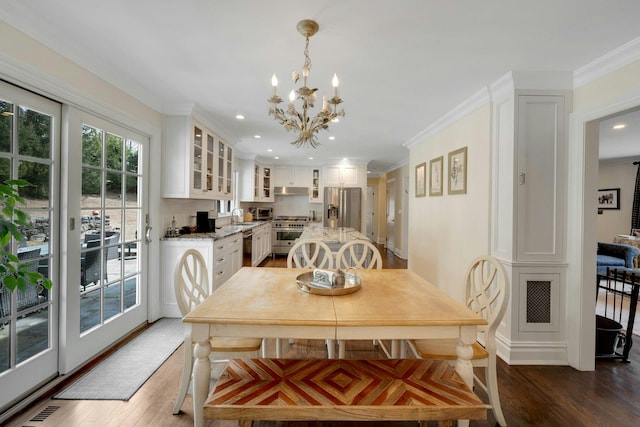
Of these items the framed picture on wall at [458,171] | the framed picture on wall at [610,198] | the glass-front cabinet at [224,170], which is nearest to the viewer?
the framed picture on wall at [458,171]

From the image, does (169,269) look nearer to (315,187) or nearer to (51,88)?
(51,88)

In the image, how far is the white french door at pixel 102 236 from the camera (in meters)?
2.13

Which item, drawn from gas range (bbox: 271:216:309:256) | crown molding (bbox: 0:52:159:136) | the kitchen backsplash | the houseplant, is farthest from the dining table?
gas range (bbox: 271:216:309:256)

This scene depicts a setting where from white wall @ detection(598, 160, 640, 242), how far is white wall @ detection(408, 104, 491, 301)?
17.8ft

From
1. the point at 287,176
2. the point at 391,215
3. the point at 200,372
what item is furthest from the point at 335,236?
the point at 391,215

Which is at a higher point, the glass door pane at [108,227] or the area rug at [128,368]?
the glass door pane at [108,227]

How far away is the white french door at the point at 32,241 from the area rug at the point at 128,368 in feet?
0.85

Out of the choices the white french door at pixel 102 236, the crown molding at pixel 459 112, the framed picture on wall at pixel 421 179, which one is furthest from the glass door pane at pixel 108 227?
the framed picture on wall at pixel 421 179

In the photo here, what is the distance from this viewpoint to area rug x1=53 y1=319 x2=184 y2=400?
1.92 metres

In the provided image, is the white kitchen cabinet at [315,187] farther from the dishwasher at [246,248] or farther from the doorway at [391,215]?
the dishwasher at [246,248]

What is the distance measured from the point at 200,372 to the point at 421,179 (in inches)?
156

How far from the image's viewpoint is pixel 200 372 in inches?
53.9

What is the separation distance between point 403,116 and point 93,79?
310 centimetres

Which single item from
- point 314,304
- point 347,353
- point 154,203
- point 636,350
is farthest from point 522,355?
point 154,203
